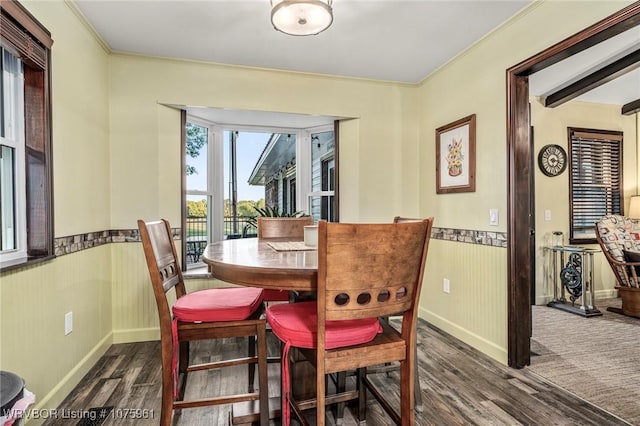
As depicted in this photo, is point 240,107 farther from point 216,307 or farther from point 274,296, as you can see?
point 216,307

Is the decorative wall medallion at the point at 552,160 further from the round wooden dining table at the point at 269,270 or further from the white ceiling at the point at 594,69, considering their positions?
the round wooden dining table at the point at 269,270

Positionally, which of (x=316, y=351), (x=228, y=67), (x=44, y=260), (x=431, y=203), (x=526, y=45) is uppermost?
(x=228, y=67)

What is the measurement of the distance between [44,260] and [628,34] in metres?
4.13

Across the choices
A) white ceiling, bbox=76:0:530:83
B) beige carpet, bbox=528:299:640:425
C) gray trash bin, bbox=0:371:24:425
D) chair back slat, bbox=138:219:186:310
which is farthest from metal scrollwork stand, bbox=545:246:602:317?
gray trash bin, bbox=0:371:24:425

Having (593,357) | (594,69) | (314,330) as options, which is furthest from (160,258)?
(594,69)

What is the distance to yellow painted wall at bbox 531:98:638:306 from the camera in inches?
157

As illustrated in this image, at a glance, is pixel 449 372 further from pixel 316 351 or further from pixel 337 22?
pixel 337 22

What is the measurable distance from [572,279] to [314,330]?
144 inches

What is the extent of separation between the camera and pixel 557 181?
13.3 feet

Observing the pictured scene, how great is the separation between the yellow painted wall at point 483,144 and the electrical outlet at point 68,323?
284cm

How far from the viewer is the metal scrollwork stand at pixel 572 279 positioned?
3.60 meters

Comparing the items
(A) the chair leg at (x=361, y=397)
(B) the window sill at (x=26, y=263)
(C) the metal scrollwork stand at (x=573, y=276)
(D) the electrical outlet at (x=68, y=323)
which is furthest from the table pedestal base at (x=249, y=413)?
(C) the metal scrollwork stand at (x=573, y=276)

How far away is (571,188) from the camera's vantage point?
412 centimetres

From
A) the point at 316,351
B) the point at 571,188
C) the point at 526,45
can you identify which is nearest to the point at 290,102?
the point at 526,45
